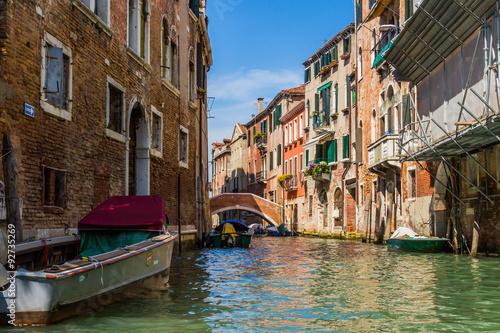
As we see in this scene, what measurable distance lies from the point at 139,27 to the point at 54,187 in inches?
236

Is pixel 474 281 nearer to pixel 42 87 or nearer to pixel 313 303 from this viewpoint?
pixel 313 303

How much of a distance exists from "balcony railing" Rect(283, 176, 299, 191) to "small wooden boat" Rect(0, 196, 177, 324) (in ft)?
84.3

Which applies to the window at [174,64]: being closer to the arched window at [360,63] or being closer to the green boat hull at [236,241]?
the green boat hull at [236,241]

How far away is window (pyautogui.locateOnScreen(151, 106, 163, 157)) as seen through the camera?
1578cm

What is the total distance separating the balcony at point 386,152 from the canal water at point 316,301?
682cm

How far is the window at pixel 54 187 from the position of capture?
9555 millimetres

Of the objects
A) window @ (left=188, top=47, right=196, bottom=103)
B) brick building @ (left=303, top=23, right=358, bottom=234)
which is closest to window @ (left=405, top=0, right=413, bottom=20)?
window @ (left=188, top=47, right=196, bottom=103)

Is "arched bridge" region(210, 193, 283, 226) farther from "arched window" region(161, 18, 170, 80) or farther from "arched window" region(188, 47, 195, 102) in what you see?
"arched window" region(161, 18, 170, 80)

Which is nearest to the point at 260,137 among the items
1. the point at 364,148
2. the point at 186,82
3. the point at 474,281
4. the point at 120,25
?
the point at 364,148

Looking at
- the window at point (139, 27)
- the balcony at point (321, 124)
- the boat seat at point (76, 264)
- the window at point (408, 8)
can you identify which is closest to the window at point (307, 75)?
the balcony at point (321, 124)

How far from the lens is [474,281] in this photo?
9.61 m

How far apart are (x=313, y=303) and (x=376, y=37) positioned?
16.9 metres

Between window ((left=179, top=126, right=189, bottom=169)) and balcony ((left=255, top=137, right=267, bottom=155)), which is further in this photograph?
balcony ((left=255, top=137, right=267, bottom=155))

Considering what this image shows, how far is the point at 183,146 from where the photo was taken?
1914 centimetres
